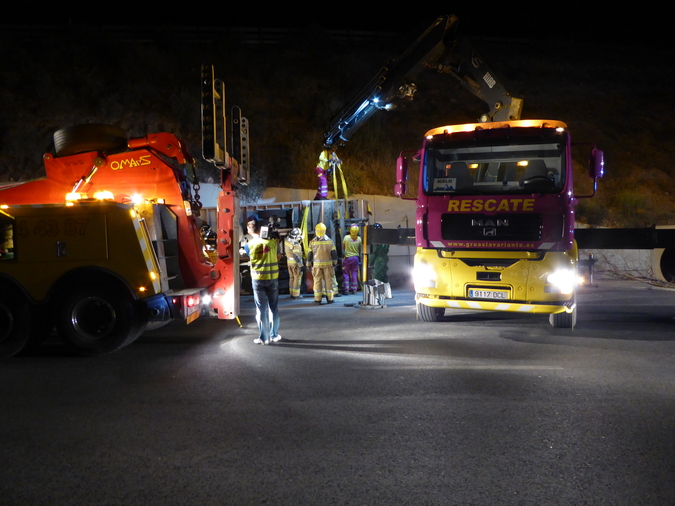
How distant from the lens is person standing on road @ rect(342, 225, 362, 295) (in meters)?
12.4

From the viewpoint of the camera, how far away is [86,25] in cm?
2772

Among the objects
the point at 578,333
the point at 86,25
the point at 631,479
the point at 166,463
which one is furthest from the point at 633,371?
the point at 86,25

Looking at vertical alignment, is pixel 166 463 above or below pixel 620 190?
below

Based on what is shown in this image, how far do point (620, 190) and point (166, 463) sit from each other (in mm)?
21545

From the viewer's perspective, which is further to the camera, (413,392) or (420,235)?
(420,235)

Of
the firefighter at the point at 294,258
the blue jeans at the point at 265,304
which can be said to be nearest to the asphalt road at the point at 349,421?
the blue jeans at the point at 265,304

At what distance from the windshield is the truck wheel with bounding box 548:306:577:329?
1890 mm

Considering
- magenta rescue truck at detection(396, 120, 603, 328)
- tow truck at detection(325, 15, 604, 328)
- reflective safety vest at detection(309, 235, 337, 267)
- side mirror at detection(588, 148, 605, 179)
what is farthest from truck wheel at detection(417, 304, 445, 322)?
reflective safety vest at detection(309, 235, 337, 267)

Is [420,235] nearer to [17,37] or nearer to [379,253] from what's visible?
[379,253]

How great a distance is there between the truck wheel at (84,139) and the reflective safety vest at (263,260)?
2.80 m

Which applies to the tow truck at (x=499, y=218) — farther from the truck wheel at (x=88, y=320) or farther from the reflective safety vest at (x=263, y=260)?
the truck wheel at (x=88, y=320)

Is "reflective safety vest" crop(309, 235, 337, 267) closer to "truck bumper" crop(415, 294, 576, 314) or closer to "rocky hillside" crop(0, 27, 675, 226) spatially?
"truck bumper" crop(415, 294, 576, 314)

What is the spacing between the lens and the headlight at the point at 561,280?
7.41 meters

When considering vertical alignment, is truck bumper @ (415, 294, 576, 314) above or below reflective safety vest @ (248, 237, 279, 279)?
below
